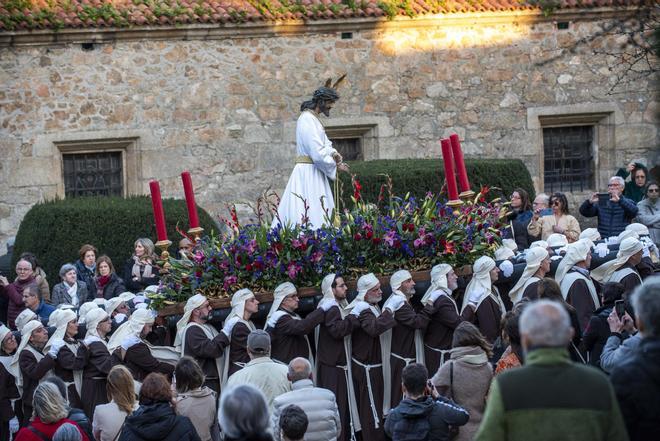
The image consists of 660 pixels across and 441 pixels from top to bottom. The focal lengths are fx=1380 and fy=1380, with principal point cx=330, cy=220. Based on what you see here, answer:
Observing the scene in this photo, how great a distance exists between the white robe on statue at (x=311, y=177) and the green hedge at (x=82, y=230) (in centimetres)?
365

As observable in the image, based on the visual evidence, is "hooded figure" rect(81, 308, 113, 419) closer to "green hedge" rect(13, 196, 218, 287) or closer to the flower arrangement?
the flower arrangement

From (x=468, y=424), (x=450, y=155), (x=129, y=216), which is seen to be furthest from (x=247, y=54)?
(x=468, y=424)

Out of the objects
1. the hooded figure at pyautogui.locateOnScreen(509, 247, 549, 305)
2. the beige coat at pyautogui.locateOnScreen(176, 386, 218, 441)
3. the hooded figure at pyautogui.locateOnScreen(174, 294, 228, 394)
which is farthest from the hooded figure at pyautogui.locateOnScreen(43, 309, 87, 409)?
the hooded figure at pyautogui.locateOnScreen(509, 247, 549, 305)

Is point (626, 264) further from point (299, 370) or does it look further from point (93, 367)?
point (93, 367)

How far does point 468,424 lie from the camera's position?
28.9 ft

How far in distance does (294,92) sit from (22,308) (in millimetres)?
6319

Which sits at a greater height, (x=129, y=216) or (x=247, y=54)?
(x=247, y=54)

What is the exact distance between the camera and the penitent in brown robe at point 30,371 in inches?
451

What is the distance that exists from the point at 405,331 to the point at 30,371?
3148 mm

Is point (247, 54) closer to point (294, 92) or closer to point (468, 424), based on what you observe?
point (294, 92)

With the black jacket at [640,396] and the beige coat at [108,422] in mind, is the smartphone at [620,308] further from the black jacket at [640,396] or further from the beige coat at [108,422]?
the beige coat at [108,422]

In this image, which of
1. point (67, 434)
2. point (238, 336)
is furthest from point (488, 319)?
point (67, 434)

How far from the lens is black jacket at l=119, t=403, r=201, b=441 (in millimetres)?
8086

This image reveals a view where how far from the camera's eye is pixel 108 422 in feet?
30.2
